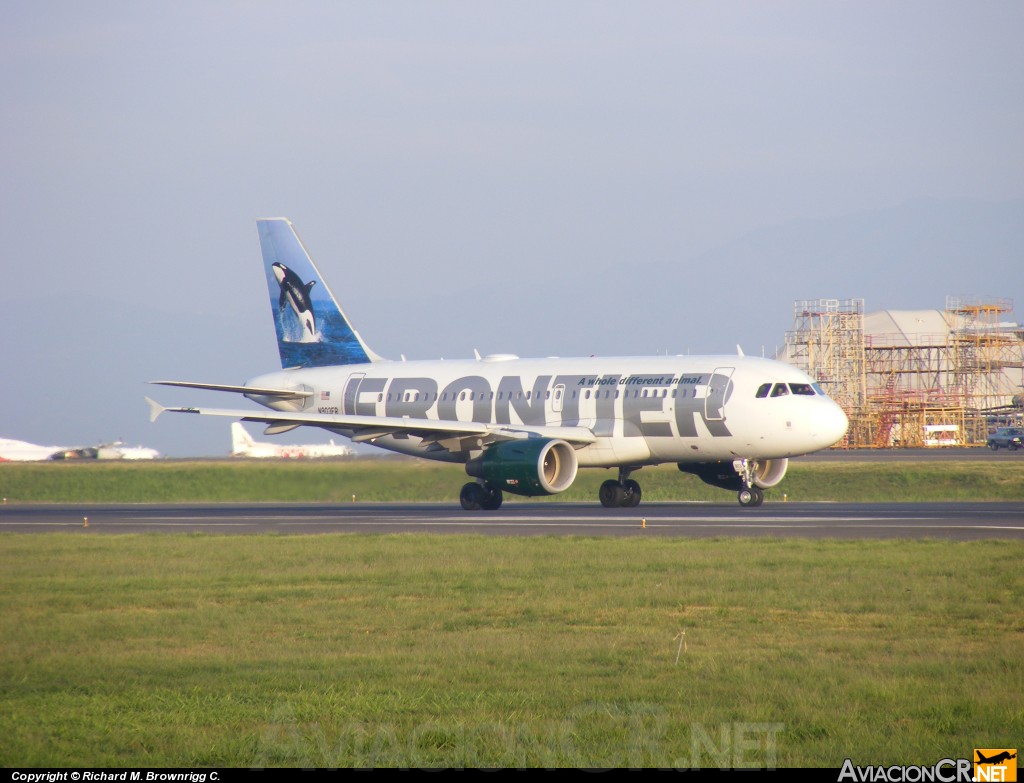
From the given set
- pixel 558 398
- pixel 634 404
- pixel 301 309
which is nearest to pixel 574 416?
pixel 558 398

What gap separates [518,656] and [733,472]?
90.0 feet

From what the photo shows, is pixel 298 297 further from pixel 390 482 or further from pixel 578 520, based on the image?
pixel 578 520

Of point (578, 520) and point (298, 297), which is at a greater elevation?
point (298, 297)

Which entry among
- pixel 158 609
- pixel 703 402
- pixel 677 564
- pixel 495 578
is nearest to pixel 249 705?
pixel 158 609

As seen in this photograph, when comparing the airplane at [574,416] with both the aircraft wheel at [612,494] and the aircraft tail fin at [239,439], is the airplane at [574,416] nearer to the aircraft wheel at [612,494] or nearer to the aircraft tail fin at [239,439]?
the aircraft wheel at [612,494]

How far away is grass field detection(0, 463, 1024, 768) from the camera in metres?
8.93

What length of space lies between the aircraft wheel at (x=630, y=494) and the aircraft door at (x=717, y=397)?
4315mm

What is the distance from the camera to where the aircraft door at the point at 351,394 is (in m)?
43.4

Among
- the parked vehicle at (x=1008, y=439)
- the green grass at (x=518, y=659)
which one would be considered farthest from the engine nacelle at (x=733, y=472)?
the parked vehicle at (x=1008, y=439)

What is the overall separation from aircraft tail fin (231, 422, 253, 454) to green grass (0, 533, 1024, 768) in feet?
242

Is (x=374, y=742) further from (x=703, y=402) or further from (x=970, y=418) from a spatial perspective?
(x=970, y=418)

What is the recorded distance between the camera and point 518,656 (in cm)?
1229

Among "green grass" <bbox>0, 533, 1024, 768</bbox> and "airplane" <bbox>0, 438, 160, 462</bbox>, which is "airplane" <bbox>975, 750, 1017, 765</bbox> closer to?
"green grass" <bbox>0, 533, 1024, 768</bbox>

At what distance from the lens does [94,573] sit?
65.3 feet
